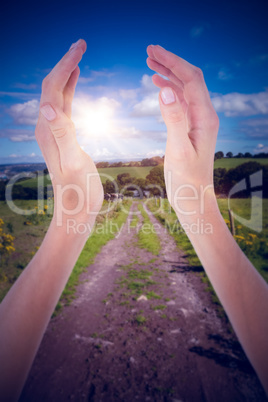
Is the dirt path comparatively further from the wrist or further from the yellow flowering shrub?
the wrist

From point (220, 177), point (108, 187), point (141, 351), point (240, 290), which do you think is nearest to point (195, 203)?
point (240, 290)

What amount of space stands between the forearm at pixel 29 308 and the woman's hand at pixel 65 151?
0.24 meters

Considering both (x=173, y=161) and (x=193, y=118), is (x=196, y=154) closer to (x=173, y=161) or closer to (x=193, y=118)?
(x=173, y=161)

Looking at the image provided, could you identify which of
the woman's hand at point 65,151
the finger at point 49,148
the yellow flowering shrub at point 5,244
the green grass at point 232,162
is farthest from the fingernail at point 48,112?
the green grass at point 232,162

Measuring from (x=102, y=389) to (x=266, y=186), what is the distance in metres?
43.8

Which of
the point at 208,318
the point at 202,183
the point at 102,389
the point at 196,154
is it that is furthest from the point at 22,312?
the point at 208,318

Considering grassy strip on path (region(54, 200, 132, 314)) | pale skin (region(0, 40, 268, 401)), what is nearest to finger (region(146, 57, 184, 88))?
pale skin (region(0, 40, 268, 401))

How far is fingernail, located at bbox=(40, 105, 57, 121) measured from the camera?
1528 millimetres

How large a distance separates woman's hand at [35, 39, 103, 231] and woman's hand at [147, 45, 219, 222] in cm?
73

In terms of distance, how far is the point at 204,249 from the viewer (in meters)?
1.22

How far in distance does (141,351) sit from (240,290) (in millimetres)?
4150

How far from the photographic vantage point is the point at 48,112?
154 centimetres

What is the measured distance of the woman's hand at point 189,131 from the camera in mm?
1585

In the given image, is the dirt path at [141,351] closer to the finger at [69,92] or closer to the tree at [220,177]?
the finger at [69,92]
